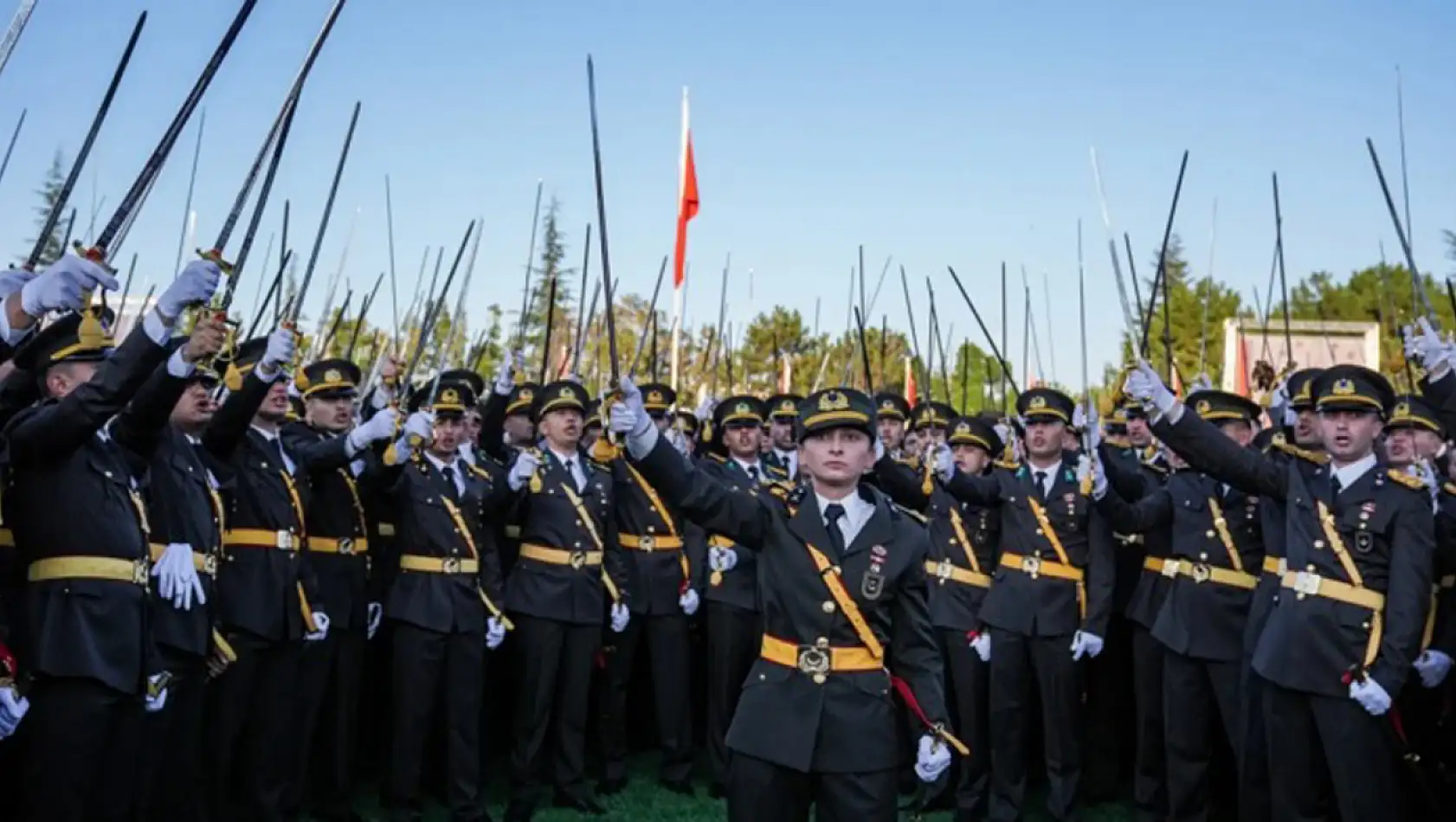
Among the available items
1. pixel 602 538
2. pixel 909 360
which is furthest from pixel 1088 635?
pixel 909 360

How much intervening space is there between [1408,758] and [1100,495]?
2.21 m

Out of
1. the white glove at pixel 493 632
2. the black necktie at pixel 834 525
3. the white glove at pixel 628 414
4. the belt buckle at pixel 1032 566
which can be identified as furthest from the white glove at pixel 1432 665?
the white glove at pixel 493 632

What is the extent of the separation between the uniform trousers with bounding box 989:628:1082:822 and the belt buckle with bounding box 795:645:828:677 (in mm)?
3619

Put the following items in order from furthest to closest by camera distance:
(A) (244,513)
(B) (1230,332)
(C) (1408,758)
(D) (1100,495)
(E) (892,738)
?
1. (B) (1230,332)
2. (D) (1100,495)
3. (A) (244,513)
4. (C) (1408,758)
5. (E) (892,738)

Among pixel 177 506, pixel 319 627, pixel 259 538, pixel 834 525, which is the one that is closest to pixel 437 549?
pixel 319 627

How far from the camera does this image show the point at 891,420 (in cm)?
941

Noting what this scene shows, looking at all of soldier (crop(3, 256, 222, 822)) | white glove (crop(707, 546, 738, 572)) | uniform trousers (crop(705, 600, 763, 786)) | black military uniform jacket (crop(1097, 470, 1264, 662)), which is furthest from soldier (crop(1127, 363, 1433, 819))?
soldier (crop(3, 256, 222, 822))

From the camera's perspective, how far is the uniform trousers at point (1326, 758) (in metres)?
5.62

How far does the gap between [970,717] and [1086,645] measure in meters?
1.05

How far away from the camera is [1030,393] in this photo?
A: 8.29 m

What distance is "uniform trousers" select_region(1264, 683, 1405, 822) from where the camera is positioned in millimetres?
5621

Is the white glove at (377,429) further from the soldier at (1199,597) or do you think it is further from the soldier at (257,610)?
the soldier at (1199,597)

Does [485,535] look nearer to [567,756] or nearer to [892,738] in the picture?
[567,756]

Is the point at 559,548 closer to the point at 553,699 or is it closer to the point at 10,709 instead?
the point at 553,699
